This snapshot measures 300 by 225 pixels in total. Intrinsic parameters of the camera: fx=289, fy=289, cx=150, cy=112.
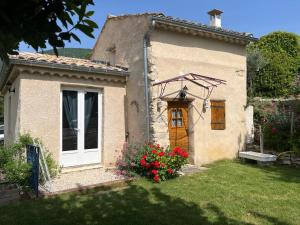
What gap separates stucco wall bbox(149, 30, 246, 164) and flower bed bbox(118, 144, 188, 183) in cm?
83

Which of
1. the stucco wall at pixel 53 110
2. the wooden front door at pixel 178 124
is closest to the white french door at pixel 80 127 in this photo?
the stucco wall at pixel 53 110

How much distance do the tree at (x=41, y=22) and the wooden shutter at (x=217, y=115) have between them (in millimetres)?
8899

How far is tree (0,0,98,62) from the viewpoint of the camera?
2354 mm

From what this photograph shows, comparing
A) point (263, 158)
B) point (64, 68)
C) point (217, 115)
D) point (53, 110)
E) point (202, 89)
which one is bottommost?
point (263, 158)

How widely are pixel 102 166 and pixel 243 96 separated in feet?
21.0

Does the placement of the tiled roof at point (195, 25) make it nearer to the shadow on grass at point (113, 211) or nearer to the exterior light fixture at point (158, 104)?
the exterior light fixture at point (158, 104)

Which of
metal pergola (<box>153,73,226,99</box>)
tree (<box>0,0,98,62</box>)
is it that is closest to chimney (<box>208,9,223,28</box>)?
metal pergola (<box>153,73,226,99</box>)

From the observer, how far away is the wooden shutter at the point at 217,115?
11031 mm

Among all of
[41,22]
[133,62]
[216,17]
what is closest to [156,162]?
[133,62]

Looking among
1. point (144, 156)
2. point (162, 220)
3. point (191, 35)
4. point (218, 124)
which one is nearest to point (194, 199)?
point (162, 220)

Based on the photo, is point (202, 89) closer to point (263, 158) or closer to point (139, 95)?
point (139, 95)

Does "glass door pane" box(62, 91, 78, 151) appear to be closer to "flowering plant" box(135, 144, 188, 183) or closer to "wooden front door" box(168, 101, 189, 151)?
"flowering plant" box(135, 144, 188, 183)

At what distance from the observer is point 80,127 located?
9.84m

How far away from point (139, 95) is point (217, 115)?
127 inches
